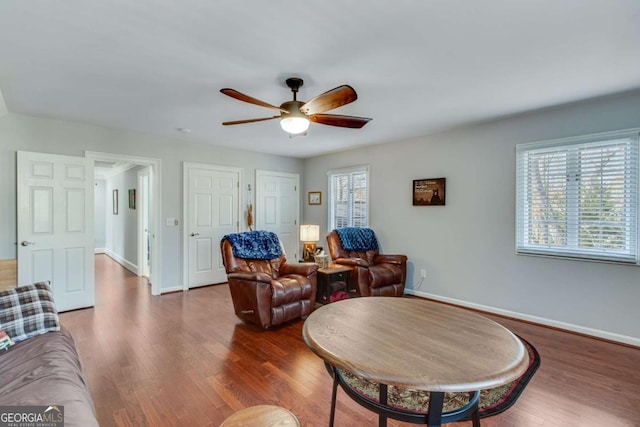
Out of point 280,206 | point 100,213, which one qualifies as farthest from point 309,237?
point 100,213

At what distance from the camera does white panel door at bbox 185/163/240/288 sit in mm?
4832

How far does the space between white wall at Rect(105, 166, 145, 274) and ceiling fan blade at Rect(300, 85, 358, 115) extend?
15.3ft

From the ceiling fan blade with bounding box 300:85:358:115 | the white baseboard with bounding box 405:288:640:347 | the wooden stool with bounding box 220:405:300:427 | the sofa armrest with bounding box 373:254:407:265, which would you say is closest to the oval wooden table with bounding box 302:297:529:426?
the wooden stool with bounding box 220:405:300:427

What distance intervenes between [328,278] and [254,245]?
0.99 meters

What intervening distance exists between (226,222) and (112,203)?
444 cm

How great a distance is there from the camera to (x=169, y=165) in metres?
4.61

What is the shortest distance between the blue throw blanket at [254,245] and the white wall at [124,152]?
5.22 ft

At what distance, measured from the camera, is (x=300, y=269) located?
3.60m

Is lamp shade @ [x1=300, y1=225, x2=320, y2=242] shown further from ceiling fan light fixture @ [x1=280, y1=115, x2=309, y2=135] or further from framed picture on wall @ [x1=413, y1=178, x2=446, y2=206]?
ceiling fan light fixture @ [x1=280, y1=115, x2=309, y2=135]

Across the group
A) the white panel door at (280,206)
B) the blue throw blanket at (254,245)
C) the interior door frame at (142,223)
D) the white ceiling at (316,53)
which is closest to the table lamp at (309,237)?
the blue throw blanket at (254,245)

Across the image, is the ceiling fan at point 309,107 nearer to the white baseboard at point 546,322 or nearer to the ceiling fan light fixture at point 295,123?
the ceiling fan light fixture at point 295,123

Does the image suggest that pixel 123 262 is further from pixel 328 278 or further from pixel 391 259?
pixel 391 259

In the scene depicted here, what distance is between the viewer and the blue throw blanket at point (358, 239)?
456cm

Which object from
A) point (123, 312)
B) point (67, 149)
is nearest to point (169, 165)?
point (67, 149)
